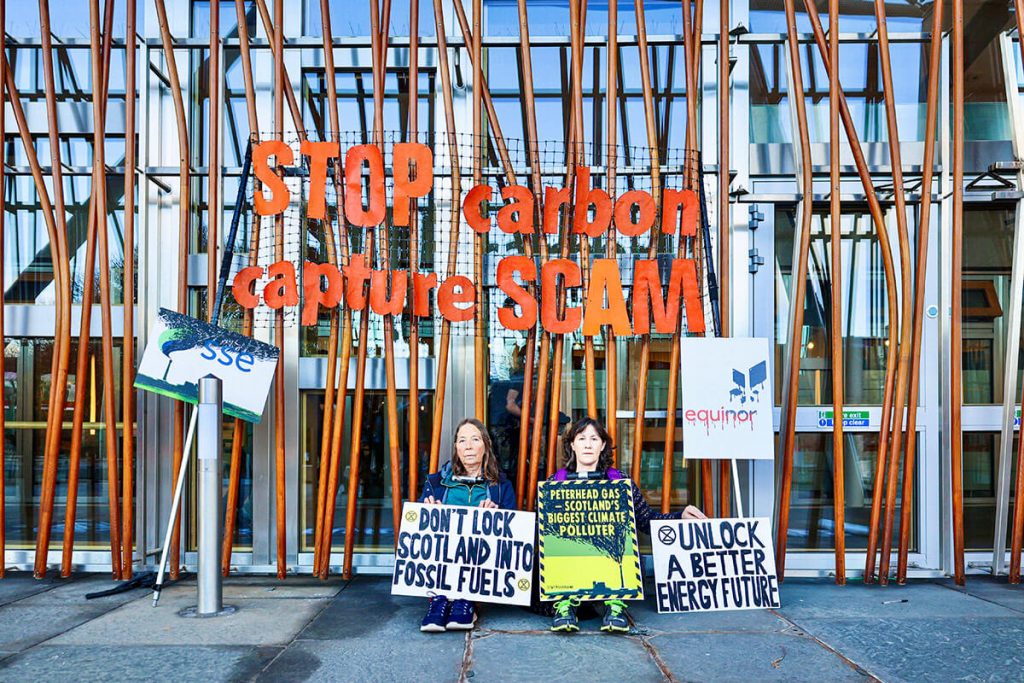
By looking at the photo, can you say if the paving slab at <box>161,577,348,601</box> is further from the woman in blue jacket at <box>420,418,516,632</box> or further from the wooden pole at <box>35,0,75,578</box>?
the wooden pole at <box>35,0,75,578</box>

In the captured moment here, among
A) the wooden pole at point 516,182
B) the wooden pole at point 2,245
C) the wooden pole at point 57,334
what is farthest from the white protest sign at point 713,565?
the wooden pole at point 2,245

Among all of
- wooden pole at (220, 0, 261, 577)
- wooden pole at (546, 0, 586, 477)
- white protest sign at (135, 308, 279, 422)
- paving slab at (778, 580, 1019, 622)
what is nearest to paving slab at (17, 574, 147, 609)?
wooden pole at (220, 0, 261, 577)

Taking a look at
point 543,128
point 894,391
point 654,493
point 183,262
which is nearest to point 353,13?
point 543,128

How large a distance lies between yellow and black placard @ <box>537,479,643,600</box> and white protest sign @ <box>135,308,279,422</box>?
1928 mm

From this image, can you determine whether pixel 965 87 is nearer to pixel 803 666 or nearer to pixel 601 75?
pixel 601 75

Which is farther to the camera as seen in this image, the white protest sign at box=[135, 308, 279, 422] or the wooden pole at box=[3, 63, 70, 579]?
the wooden pole at box=[3, 63, 70, 579]

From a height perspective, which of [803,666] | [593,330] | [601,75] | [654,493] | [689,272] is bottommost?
[803,666]

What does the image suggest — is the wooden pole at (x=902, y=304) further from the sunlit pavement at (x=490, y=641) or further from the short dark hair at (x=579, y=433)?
the short dark hair at (x=579, y=433)

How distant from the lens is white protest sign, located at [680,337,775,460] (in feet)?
17.1

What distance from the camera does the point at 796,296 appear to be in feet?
18.9

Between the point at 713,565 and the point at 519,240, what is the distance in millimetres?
2572

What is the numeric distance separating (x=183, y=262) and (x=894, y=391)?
515 centimetres

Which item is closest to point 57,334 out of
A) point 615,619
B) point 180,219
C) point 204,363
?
point 180,219

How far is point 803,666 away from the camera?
3.91 m
